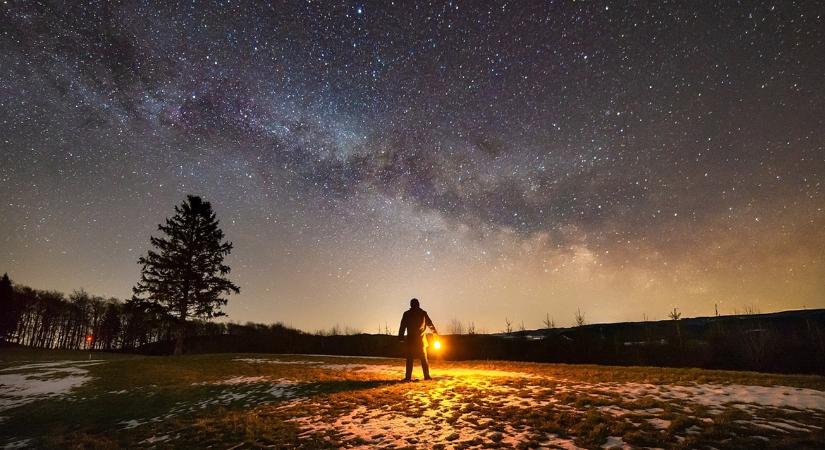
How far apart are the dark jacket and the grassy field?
4.78ft

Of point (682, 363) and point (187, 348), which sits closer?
point (682, 363)

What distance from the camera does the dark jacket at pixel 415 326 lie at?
13227 mm

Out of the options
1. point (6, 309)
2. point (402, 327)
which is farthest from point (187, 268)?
point (6, 309)

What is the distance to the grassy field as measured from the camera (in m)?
6.75

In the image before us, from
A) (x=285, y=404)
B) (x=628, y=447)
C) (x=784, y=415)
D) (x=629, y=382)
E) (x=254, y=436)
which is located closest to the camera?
(x=628, y=447)

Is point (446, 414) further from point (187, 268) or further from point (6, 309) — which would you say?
point (6, 309)

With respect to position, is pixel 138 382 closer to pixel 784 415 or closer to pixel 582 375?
pixel 582 375

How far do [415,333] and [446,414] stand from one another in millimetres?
4867

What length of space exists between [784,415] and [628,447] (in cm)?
386

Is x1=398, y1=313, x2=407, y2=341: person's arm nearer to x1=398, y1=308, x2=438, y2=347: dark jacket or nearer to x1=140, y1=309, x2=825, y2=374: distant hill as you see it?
x1=398, y1=308, x2=438, y2=347: dark jacket

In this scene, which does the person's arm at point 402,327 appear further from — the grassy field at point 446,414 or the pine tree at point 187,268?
the pine tree at point 187,268

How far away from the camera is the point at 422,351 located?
13234 millimetres

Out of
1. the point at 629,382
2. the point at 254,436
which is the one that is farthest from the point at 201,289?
the point at 629,382

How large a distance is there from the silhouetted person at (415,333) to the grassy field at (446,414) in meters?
0.71
